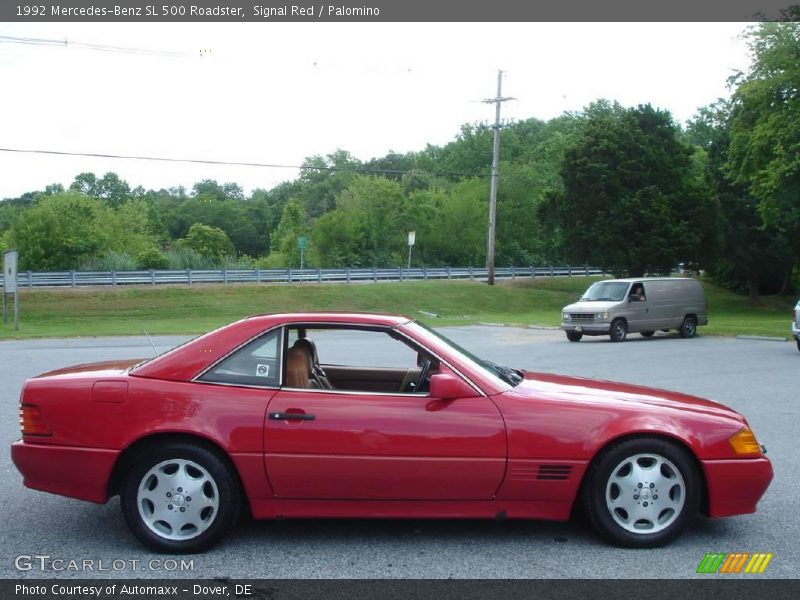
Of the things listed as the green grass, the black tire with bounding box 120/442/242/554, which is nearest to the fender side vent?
the black tire with bounding box 120/442/242/554

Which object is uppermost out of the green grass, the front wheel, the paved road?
the paved road

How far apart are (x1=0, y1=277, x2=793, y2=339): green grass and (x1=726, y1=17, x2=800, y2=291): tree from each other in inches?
220

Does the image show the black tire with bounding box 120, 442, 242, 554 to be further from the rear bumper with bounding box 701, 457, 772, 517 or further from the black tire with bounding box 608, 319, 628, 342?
the black tire with bounding box 608, 319, 628, 342

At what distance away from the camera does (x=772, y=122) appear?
33.2 m

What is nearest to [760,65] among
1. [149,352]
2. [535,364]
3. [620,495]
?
[535,364]

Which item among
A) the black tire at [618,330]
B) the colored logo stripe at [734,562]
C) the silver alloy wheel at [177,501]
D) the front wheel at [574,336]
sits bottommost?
the front wheel at [574,336]

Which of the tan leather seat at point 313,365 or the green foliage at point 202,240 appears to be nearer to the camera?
the tan leather seat at point 313,365

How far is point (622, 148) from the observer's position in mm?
50156

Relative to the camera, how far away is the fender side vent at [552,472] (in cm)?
468

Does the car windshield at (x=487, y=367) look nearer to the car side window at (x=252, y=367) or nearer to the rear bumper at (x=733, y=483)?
the car side window at (x=252, y=367)

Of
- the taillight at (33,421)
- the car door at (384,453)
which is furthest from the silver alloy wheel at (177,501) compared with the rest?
the taillight at (33,421)

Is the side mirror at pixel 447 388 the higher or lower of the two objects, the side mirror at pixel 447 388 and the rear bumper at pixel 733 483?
the higher

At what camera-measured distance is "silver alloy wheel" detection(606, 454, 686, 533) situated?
473cm

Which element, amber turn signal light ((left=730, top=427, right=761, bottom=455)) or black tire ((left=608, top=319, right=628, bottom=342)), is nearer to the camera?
amber turn signal light ((left=730, top=427, right=761, bottom=455))
